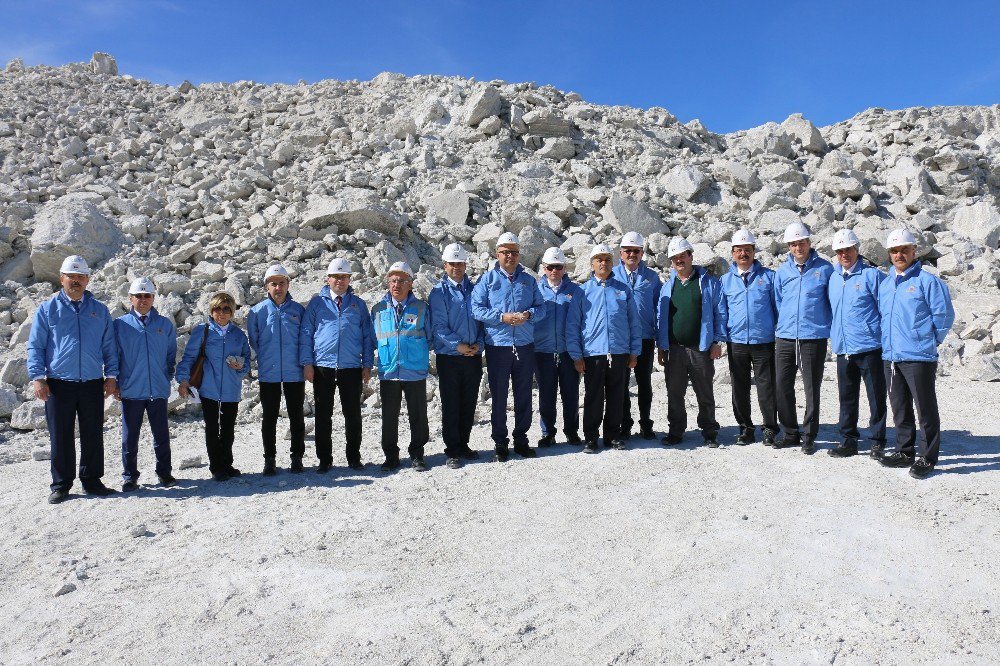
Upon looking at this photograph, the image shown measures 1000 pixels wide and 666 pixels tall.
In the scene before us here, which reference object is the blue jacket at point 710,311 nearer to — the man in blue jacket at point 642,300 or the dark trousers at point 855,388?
the man in blue jacket at point 642,300

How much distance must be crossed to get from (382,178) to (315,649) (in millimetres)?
13317

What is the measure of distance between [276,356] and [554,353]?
2.72 meters

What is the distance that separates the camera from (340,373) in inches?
249

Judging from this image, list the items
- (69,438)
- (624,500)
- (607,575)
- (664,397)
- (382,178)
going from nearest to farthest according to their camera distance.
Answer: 1. (607,575)
2. (624,500)
3. (69,438)
4. (664,397)
5. (382,178)

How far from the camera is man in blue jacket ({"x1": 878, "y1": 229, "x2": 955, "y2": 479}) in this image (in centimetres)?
531

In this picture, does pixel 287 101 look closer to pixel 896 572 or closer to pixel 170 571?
pixel 170 571

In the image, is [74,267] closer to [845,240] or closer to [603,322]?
[603,322]

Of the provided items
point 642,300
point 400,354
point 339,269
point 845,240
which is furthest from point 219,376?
point 845,240

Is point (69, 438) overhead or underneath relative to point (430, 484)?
overhead

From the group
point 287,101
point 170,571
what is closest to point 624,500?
point 170,571

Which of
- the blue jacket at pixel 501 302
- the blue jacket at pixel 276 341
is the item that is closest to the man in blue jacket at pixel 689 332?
the blue jacket at pixel 501 302

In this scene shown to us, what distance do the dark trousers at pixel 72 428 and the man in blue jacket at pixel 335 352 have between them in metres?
1.78

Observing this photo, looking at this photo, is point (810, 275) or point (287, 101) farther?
point (287, 101)

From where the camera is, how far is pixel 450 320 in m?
6.40
